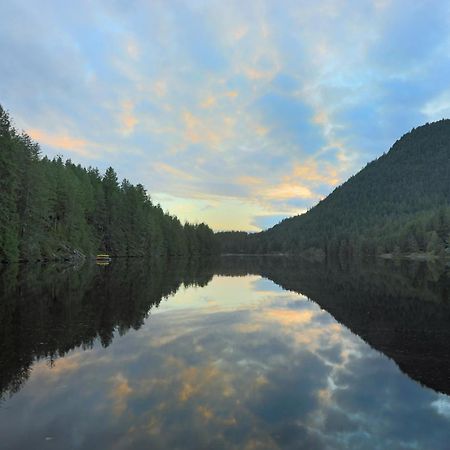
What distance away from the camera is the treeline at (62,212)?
2328 inches

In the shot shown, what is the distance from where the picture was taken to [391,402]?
10547 mm

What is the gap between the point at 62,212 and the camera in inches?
3290

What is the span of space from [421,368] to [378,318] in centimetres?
956

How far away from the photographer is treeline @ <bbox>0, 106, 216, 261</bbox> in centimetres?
5912

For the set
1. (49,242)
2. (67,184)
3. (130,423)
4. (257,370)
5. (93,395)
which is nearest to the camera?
(130,423)

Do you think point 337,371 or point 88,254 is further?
point 88,254

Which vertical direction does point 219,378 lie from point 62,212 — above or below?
below

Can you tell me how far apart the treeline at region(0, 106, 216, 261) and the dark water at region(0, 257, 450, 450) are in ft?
133

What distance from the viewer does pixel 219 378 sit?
12031 mm

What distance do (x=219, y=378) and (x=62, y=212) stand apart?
259 feet

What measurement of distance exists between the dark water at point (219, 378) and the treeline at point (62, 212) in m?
40.5

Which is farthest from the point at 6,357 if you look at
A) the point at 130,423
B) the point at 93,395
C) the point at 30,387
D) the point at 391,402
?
the point at 391,402

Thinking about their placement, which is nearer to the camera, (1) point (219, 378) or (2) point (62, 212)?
(1) point (219, 378)

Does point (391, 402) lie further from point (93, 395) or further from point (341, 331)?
point (341, 331)
